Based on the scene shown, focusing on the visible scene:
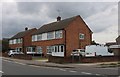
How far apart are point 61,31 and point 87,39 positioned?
19.2ft

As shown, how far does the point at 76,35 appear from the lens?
51.7 metres

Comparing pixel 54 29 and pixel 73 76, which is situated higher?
pixel 54 29

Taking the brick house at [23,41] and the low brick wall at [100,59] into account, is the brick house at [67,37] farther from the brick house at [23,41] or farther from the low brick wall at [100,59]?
the brick house at [23,41]

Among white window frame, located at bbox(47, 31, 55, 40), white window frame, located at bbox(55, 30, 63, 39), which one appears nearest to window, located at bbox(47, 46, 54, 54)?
white window frame, located at bbox(47, 31, 55, 40)

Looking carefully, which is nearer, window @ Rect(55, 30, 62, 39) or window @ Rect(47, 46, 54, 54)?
window @ Rect(55, 30, 62, 39)

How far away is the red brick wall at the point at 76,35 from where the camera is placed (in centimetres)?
5021

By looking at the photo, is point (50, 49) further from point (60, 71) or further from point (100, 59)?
point (60, 71)

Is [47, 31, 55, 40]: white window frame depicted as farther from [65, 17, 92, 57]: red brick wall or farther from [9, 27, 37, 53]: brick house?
[9, 27, 37, 53]: brick house

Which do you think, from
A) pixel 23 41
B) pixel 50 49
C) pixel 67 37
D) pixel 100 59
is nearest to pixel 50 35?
pixel 50 49

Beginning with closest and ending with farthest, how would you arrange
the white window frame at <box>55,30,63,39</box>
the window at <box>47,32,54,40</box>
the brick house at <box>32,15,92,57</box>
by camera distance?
the brick house at <box>32,15,92,57</box>, the white window frame at <box>55,30,63,39</box>, the window at <box>47,32,54,40</box>

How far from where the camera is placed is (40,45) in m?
60.2

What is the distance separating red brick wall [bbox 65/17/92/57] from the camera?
50213 mm

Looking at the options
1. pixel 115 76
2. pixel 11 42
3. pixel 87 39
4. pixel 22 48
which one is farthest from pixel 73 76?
pixel 11 42

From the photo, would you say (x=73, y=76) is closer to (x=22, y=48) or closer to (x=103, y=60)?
(x=103, y=60)
